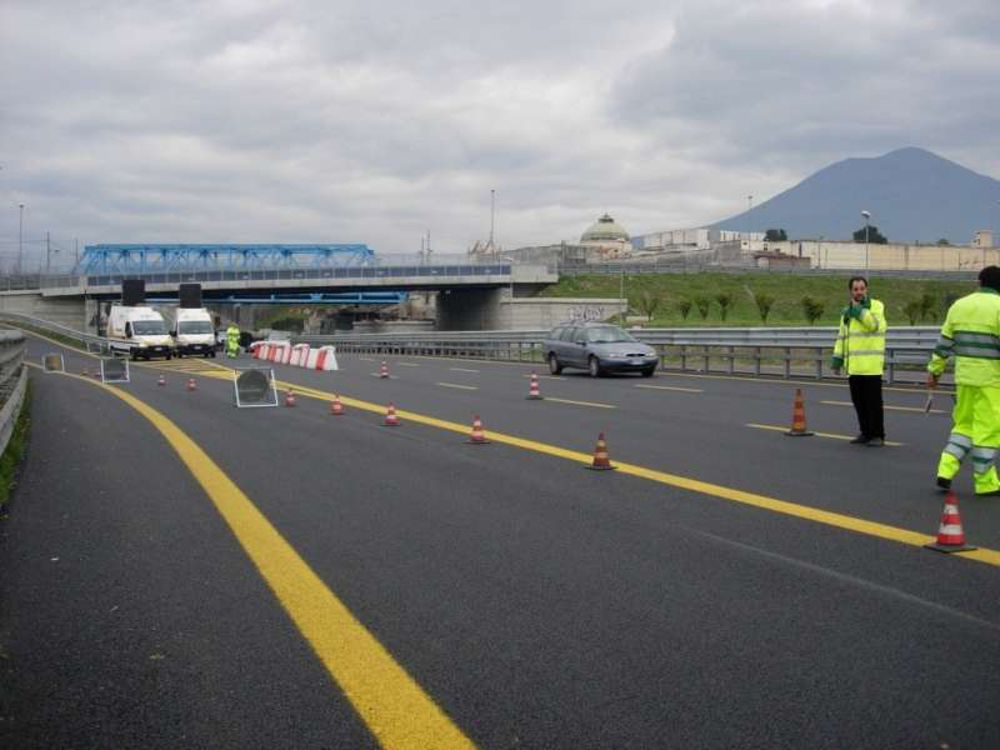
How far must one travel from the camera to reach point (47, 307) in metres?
83.5

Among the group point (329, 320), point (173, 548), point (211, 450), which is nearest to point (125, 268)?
point (329, 320)

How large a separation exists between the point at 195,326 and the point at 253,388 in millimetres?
33295

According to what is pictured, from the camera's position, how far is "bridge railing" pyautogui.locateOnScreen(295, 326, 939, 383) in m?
24.2

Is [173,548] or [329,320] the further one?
[329,320]

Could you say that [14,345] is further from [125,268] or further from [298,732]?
[125,268]

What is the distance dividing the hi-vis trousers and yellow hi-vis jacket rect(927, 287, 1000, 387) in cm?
11

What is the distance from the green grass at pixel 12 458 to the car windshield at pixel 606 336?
1529 cm

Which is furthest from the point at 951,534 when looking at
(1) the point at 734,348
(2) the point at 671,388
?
(1) the point at 734,348

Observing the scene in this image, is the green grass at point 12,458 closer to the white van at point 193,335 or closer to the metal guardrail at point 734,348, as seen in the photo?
the metal guardrail at point 734,348

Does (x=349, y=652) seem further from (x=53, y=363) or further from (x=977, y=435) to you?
(x=53, y=363)

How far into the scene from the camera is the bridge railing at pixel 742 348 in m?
24.2

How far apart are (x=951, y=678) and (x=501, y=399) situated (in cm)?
1649

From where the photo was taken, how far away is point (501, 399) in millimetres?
20953

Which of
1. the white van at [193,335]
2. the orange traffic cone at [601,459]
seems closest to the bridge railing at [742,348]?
the white van at [193,335]
